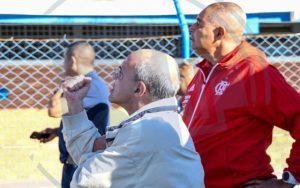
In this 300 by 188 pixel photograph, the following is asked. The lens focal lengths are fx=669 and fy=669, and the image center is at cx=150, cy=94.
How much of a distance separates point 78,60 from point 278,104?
1842 millimetres

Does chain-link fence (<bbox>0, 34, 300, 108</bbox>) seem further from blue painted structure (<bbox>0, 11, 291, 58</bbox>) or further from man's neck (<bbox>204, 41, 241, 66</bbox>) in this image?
man's neck (<bbox>204, 41, 241, 66</bbox>)

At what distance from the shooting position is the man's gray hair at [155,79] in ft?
7.70

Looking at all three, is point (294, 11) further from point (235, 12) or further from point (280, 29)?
point (235, 12)

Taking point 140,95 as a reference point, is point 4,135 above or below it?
below

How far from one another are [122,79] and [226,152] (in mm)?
769

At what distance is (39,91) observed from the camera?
7.75 metres

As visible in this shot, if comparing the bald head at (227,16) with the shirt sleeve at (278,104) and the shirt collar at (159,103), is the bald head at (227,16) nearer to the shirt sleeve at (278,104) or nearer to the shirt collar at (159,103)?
the shirt sleeve at (278,104)

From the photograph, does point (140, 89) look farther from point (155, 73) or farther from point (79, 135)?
point (79, 135)

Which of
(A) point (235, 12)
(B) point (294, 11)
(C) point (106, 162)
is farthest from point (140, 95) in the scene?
(B) point (294, 11)

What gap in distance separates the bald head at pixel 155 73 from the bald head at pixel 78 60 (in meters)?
1.95

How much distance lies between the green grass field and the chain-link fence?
0.16 metres

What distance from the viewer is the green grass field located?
7445 millimetres

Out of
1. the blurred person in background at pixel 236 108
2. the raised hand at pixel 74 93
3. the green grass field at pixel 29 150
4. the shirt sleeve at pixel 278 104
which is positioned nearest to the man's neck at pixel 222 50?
the blurred person in background at pixel 236 108

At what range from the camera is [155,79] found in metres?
2.35
